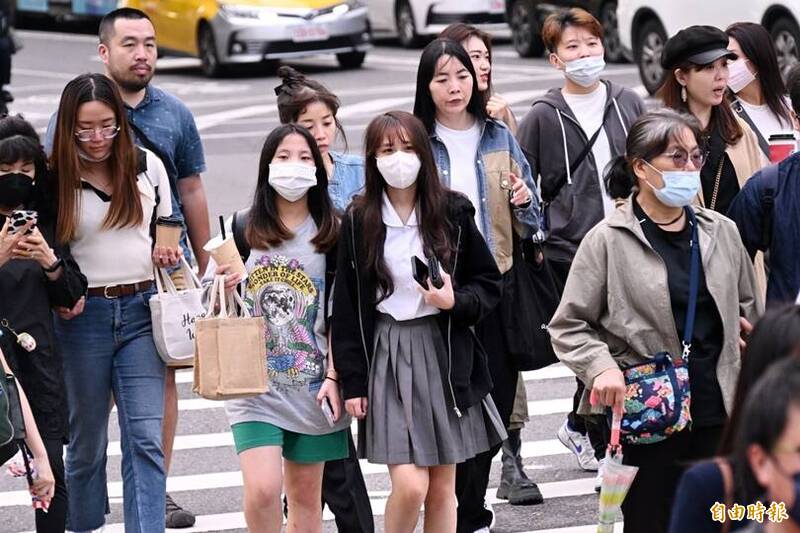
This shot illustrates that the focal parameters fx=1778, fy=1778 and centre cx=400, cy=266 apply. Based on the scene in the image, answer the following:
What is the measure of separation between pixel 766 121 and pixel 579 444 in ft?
5.51

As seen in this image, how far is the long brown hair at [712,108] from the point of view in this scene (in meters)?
7.31

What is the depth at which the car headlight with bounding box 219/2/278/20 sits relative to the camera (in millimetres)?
22328

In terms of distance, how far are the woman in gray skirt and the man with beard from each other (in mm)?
1400

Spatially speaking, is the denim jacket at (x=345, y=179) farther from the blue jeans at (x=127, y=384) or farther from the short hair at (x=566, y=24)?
the short hair at (x=566, y=24)

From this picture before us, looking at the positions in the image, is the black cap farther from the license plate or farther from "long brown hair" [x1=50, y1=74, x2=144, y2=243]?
the license plate

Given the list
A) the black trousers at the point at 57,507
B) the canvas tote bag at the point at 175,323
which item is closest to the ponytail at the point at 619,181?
the canvas tote bag at the point at 175,323

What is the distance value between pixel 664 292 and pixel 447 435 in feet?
3.19

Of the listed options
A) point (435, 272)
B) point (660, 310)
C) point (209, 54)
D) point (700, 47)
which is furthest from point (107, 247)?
point (209, 54)

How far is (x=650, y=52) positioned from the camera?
19.1m

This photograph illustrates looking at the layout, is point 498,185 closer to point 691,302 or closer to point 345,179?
point 345,179

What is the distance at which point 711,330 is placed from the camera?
18.8 feet

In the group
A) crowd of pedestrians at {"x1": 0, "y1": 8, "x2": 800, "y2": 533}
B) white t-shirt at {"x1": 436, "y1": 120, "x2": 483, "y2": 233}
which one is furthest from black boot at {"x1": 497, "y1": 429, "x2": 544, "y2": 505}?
white t-shirt at {"x1": 436, "y1": 120, "x2": 483, "y2": 233}

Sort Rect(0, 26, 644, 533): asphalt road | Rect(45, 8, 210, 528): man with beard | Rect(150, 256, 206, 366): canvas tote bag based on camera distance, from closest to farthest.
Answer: Rect(150, 256, 206, 366): canvas tote bag → Rect(45, 8, 210, 528): man with beard → Rect(0, 26, 644, 533): asphalt road

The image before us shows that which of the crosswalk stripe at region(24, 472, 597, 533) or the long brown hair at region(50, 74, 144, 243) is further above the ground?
the long brown hair at region(50, 74, 144, 243)
